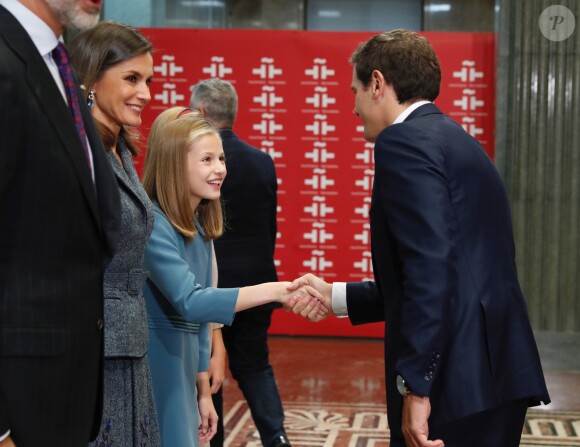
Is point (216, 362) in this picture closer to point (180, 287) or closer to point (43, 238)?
point (180, 287)

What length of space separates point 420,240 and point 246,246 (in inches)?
93.5

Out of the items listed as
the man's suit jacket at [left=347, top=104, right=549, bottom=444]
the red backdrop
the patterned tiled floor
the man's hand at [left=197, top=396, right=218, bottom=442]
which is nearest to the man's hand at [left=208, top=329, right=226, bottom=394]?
the man's hand at [left=197, top=396, right=218, bottom=442]

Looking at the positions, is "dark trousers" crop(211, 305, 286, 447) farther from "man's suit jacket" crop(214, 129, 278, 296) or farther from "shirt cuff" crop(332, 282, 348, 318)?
"shirt cuff" crop(332, 282, 348, 318)

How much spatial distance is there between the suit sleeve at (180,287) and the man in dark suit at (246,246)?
1.80m

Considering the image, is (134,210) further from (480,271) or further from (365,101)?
(480,271)

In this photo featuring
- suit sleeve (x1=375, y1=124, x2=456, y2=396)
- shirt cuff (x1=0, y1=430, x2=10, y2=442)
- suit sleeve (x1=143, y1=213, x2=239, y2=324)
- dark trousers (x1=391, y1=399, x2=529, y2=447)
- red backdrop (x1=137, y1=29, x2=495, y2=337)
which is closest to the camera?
shirt cuff (x1=0, y1=430, x2=10, y2=442)

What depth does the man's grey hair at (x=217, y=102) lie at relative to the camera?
4461mm

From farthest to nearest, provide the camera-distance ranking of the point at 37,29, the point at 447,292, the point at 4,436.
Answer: the point at 447,292 < the point at 37,29 < the point at 4,436

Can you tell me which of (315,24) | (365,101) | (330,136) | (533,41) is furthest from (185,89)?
(365,101)

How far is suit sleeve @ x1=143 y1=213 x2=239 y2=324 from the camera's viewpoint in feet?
8.27

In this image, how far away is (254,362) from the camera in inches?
172

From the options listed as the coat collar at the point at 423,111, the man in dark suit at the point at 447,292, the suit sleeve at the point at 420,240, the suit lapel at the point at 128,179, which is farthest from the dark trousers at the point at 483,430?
the suit lapel at the point at 128,179

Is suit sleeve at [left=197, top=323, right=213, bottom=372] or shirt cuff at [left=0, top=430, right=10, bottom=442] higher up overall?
shirt cuff at [left=0, top=430, right=10, bottom=442]

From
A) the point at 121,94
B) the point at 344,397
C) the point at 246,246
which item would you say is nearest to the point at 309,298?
the point at 121,94
